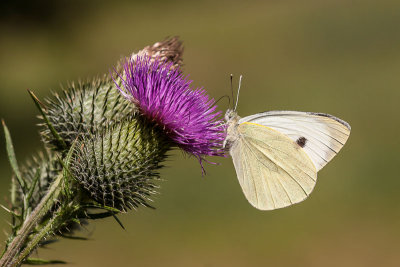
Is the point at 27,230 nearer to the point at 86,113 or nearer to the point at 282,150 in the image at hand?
the point at 86,113

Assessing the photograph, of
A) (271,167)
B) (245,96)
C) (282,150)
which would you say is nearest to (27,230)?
(271,167)

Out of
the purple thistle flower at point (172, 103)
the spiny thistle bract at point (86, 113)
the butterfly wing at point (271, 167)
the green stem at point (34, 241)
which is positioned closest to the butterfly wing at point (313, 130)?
the butterfly wing at point (271, 167)

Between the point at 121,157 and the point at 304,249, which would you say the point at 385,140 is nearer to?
the point at 304,249

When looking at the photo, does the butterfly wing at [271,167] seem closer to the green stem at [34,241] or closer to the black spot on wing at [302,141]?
the black spot on wing at [302,141]

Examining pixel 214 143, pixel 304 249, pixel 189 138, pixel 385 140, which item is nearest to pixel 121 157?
pixel 189 138

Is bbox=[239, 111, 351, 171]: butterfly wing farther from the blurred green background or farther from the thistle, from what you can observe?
the blurred green background

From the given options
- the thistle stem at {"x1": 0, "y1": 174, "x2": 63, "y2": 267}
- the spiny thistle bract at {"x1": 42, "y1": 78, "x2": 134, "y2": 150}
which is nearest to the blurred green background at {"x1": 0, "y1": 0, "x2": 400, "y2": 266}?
the thistle stem at {"x1": 0, "y1": 174, "x2": 63, "y2": 267}
